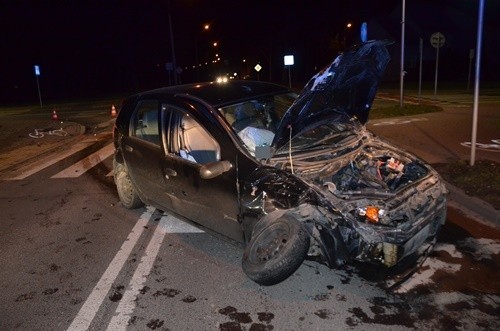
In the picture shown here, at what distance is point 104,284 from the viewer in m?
4.18

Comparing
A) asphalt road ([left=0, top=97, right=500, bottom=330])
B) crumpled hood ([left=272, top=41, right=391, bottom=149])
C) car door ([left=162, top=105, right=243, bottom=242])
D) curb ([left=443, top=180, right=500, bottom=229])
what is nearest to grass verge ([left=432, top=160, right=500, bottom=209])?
curb ([left=443, top=180, right=500, bottom=229])

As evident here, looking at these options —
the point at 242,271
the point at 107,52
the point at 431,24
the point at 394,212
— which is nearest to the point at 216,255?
the point at 242,271

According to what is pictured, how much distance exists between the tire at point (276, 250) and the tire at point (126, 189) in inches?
104

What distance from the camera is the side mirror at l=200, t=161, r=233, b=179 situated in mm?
4047

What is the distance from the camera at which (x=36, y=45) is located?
2032 inches

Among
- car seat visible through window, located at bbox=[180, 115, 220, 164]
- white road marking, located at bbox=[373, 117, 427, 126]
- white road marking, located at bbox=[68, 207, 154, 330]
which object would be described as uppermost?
car seat visible through window, located at bbox=[180, 115, 220, 164]

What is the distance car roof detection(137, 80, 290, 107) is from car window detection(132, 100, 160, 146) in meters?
0.13

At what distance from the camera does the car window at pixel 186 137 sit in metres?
4.82

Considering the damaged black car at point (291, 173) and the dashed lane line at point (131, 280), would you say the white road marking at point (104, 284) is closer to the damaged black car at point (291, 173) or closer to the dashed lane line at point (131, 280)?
the dashed lane line at point (131, 280)

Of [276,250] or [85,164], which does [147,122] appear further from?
[85,164]

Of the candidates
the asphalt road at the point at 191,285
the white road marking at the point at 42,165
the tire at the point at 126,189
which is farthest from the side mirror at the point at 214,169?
the white road marking at the point at 42,165

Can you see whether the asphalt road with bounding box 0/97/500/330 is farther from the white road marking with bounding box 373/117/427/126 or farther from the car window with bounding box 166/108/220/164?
the white road marking with bounding box 373/117/427/126

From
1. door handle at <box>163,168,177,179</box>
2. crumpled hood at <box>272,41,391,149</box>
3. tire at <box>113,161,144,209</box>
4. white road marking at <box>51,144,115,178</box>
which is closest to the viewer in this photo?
crumpled hood at <box>272,41,391,149</box>

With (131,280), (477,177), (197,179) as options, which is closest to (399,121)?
(477,177)
